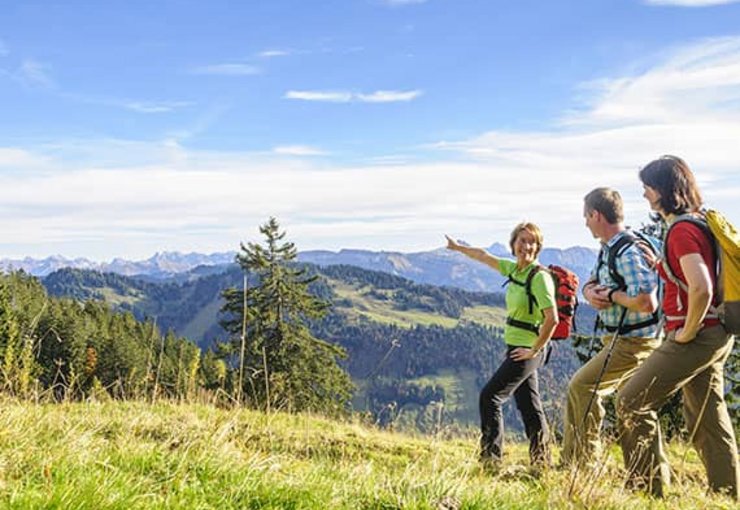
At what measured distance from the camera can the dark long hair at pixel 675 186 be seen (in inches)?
209

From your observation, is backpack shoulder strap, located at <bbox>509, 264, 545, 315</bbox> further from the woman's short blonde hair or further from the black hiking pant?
the black hiking pant

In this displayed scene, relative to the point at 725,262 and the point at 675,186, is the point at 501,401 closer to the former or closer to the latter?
the point at 725,262

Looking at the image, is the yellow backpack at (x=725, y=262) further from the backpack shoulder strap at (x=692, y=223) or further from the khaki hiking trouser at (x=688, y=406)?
the khaki hiking trouser at (x=688, y=406)

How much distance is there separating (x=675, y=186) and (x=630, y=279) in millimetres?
904

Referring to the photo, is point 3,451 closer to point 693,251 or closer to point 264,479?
point 264,479

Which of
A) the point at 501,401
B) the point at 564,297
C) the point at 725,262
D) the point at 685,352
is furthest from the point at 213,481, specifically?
the point at 564,297

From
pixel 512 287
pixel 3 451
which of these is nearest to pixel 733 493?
pixel 512 287

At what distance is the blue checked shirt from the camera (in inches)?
224

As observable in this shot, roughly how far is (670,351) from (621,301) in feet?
1.96

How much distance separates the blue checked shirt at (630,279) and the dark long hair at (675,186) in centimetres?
58

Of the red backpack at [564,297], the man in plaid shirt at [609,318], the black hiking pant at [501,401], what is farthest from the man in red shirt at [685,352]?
the red backpack at [564,297]

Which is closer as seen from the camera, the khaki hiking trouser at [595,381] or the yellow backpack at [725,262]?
the yellow backpack at [725,262]

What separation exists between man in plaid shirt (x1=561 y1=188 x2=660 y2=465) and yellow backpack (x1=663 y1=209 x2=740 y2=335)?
1.95 ft

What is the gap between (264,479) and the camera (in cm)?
419
